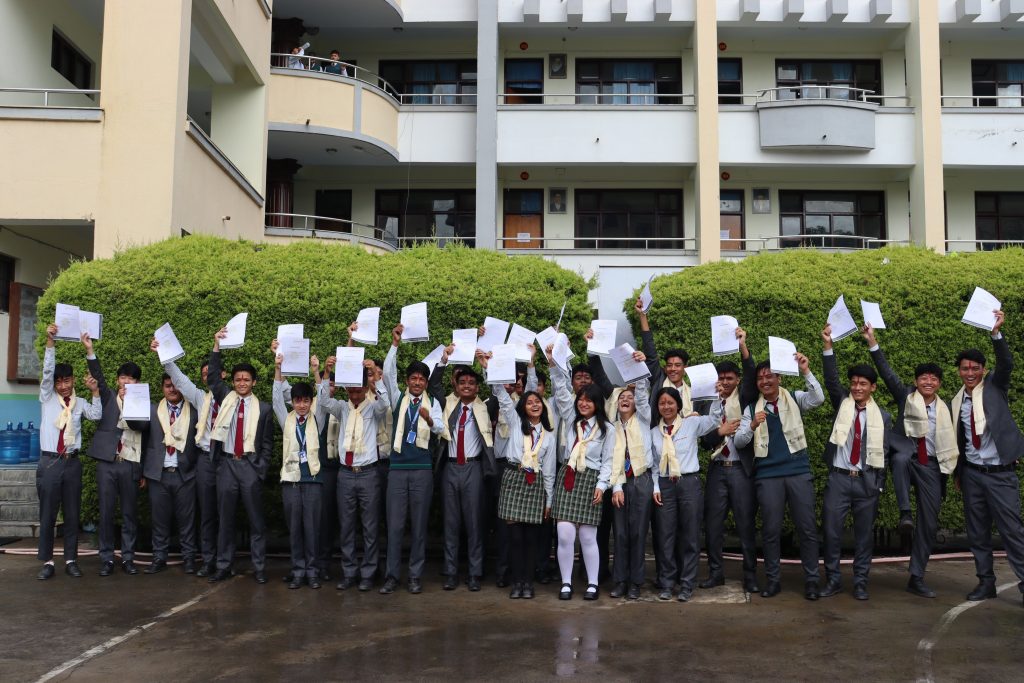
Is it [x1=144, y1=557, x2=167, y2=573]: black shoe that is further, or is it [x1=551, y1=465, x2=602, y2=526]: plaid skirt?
[x1=144, y1=557, x2=167, y2=573]: black shoe

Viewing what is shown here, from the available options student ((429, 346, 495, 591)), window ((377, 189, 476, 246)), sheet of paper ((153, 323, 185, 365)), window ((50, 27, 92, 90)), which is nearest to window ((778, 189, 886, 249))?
window ((377, 189, 476, 246))

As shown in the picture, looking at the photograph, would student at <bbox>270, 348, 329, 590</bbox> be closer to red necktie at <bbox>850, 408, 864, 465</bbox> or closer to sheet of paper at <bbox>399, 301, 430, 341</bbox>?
sheet of paper at <bbox>399, 301, 430, 341</bbox>

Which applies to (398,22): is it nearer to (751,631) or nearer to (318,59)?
(318,59)

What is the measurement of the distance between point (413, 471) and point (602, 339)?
199 centimetres

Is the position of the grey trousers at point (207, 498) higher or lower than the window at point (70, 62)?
lower

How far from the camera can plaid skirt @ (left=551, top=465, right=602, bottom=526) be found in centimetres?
725

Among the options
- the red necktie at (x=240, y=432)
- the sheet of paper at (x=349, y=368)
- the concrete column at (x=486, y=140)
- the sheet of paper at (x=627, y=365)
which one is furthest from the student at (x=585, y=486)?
the concrete column at (x=486, y=140)

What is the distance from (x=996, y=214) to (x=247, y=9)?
53.1ft

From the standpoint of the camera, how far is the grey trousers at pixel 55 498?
809cm

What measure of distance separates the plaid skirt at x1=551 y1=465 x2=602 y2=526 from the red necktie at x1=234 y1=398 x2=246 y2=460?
2851mm

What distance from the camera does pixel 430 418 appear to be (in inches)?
296

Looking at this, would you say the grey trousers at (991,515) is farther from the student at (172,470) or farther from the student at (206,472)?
the student at (172,470)

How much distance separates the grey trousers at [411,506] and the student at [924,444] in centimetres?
398

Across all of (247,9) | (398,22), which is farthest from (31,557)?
(398,22)
